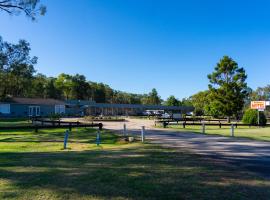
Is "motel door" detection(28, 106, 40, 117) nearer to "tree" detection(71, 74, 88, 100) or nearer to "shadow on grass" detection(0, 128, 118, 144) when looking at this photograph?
"tree" detection(71, 74, 88, 100)

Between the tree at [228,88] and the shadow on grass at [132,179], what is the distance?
36.4 meters

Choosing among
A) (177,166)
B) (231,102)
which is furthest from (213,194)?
(231,102)

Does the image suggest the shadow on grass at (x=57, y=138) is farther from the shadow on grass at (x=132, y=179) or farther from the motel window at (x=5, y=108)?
the motel window at (x=5, y=108)

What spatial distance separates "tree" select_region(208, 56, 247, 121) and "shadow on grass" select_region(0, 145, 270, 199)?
3638 cm

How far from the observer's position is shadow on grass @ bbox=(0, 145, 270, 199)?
5.54 meters

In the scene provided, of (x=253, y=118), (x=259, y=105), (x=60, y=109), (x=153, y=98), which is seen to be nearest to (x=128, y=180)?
(x=253, y=118)

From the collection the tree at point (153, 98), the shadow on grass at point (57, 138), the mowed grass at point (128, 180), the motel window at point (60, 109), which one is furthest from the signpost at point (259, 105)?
the tree at point (153, 98)

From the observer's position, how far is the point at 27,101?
6094 cm

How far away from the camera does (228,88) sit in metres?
43.8

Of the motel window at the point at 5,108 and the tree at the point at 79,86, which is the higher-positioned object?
the tree at the point at 79,86

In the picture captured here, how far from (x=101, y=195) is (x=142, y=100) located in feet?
418

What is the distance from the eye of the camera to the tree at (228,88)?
1709 inches

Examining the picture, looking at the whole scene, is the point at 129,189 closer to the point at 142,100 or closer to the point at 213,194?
the point at 213,194

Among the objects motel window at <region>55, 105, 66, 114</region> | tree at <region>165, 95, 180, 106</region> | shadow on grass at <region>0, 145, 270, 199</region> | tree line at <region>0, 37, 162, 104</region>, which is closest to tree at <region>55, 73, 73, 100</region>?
tree line at <region>0, 37, 162, 104</region>
